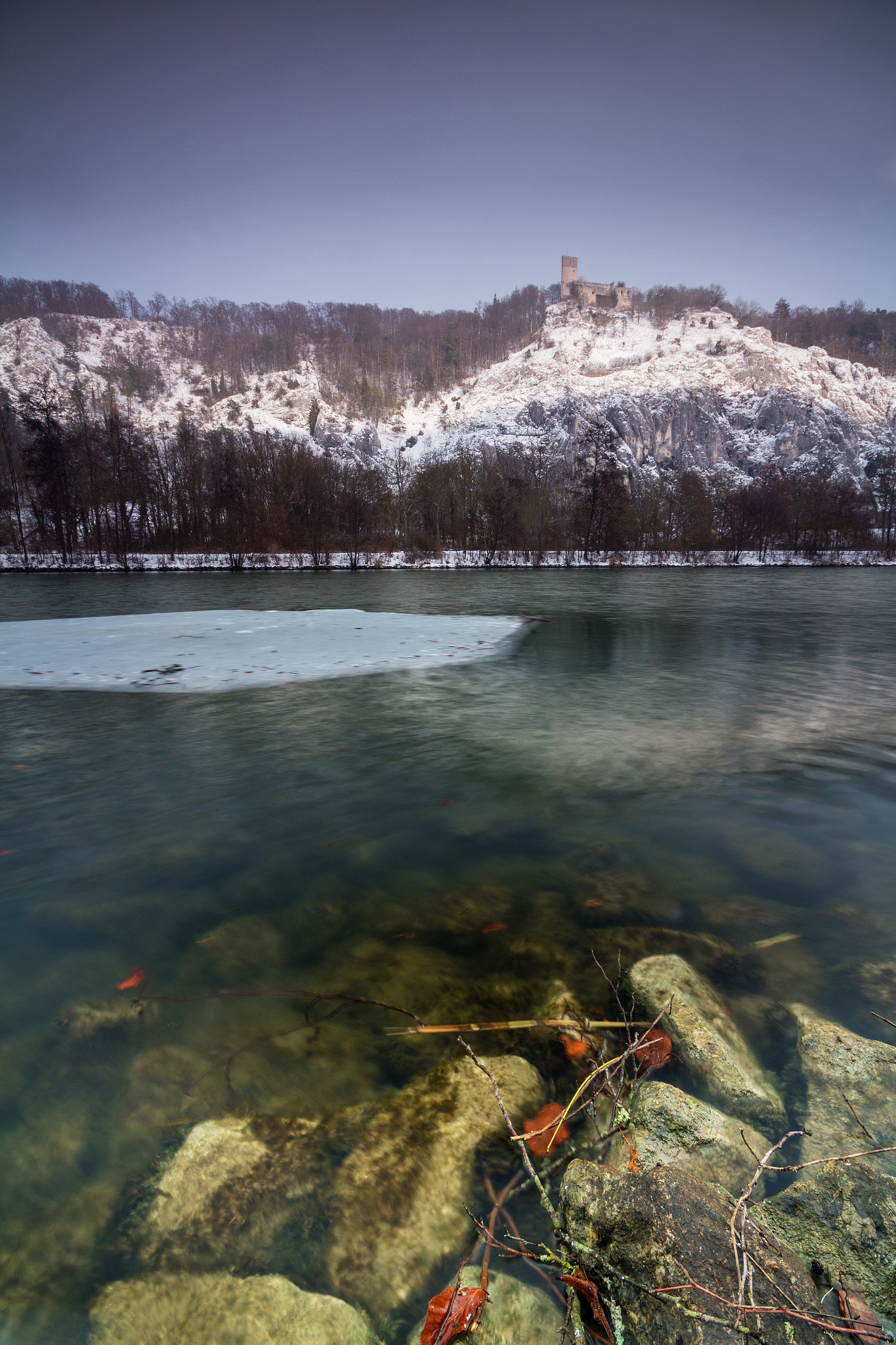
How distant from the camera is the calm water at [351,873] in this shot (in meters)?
2.11

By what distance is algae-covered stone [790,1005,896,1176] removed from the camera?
1.84 metres

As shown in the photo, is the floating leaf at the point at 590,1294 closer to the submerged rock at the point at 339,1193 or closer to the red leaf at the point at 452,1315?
the red leaf at the point at 452,1315

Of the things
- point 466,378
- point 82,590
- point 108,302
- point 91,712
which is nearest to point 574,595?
point 91,712

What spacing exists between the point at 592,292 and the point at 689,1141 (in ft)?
517

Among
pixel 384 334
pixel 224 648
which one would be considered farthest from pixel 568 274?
pixel 224 648

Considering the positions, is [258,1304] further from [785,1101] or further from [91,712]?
[91,712]

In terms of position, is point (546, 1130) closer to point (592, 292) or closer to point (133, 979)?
point (133, 979)

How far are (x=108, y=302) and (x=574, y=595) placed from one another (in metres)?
161

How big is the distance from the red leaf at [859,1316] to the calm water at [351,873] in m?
0.99

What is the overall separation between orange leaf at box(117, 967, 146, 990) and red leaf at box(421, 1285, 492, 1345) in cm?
189

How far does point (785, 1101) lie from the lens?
6.69ft

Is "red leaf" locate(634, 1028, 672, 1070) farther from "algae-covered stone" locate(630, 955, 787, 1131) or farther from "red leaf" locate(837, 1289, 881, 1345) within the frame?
"red leaf" locate(837, 1289, 881, 1345)

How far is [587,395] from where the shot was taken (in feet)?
317

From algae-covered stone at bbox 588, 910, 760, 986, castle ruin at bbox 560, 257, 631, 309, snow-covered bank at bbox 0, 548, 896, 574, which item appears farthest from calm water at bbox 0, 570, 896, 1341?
castle ruin at bbox 560, 257, 631, 309
